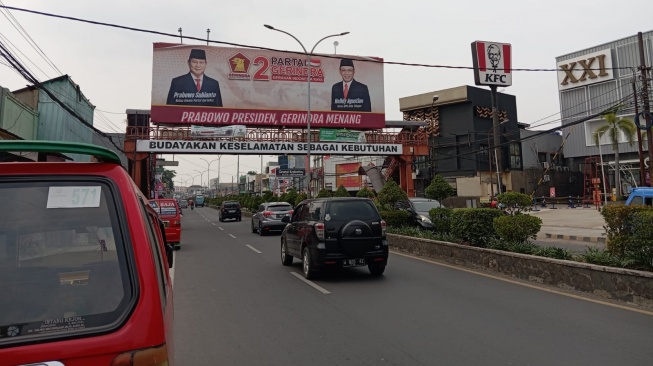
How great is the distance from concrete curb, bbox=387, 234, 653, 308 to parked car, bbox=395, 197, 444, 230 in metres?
4.35

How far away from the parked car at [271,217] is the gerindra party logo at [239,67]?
11.5 meters

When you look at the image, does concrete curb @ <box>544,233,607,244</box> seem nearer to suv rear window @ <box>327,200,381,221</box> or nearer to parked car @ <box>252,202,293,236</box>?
suv rear window @ <box>327,200,381,221</box>

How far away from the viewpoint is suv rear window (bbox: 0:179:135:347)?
187 cm

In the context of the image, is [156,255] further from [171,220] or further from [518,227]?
[171,220]

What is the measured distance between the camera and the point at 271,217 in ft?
68.9

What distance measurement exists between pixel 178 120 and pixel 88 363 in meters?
27.7

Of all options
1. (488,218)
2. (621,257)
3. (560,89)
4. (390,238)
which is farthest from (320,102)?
(560,89)

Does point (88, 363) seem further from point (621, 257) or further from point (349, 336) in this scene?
point (621, 257)

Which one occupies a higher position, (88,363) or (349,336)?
(88,363)

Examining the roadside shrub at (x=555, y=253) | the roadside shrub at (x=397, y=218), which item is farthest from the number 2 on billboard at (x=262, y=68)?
the roadside shrub at (x=555, y=253)

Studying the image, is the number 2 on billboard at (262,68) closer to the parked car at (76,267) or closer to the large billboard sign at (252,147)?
the large billboard sign at (252,147)

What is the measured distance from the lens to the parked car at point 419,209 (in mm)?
16109

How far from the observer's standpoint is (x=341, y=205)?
9203mm

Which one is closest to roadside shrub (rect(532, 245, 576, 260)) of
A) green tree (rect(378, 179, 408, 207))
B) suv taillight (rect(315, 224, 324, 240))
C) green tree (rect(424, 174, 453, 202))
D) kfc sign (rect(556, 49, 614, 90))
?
suv taillight (rect(315, 224, 324, 240))
